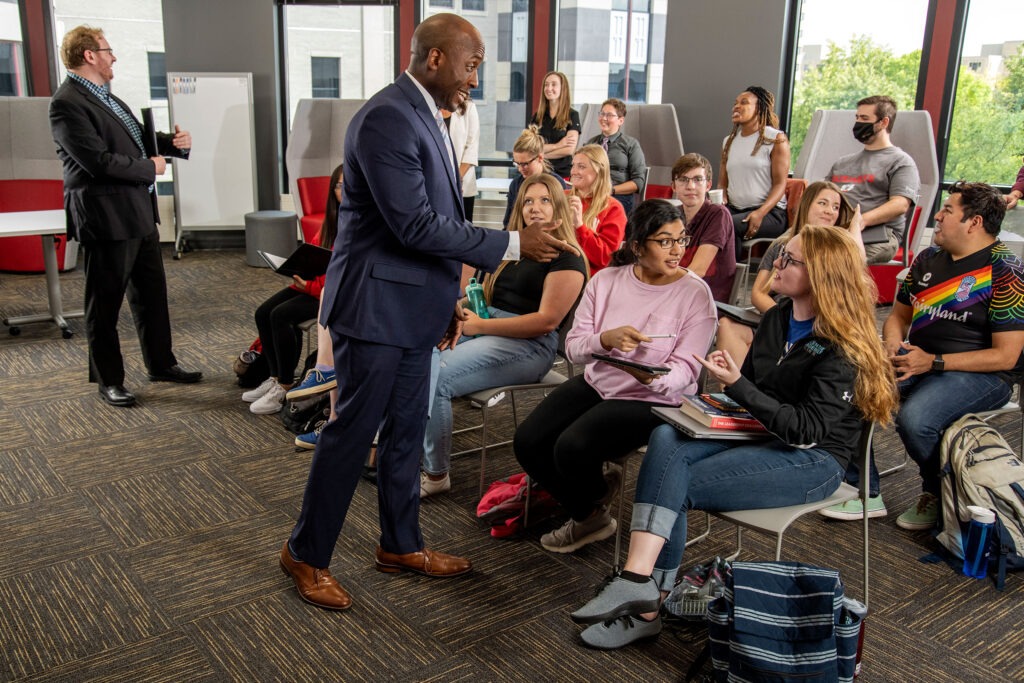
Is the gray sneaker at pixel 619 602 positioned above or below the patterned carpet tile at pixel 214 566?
above

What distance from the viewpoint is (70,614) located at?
246 cm

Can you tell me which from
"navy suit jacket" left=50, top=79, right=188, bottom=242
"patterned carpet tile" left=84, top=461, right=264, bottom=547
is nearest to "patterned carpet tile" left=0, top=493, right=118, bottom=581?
"patterned carpet tile" left=84, top=461, right=264, bottom=547

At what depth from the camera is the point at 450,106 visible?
2311mm

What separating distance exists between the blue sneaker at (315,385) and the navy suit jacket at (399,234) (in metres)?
1.19

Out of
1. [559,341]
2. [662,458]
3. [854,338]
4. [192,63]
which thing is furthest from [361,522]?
[192,63]

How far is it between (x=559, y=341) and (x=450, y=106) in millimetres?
1262

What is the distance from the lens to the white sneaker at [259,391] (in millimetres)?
4121

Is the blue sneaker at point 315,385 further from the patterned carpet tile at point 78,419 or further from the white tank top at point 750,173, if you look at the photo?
the white tank top at point 750,173

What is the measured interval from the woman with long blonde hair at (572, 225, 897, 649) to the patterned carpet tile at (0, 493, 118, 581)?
162 cm

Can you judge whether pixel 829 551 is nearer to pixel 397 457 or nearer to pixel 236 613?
pixel 397 457

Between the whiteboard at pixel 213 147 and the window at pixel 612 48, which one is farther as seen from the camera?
the window at pixel 612 48

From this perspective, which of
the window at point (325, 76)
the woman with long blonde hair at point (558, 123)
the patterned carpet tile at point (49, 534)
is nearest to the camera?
the patterned carpet tile at point (49, 534)

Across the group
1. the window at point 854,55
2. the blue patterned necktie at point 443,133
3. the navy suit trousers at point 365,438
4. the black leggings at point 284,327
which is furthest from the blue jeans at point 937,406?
the window at point 854,55

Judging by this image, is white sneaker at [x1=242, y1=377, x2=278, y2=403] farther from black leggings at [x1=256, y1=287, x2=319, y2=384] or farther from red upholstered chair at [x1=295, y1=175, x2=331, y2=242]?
Answer: red upholstered chair at [x1=295, y1=175, x2=331, y2=242]
